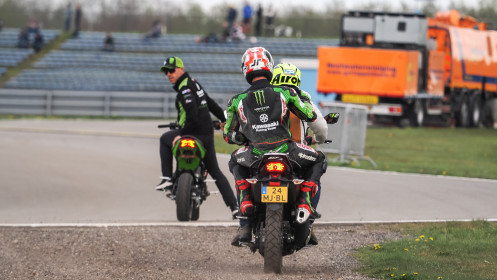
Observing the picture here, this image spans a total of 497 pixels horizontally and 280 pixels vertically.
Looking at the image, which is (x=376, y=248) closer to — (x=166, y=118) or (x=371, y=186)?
(x=371, y=186)

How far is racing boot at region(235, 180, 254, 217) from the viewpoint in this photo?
8133 mm

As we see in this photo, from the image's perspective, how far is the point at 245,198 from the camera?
8172 millimetres

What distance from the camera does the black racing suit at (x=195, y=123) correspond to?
37.8 feet

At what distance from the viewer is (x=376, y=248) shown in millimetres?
9312

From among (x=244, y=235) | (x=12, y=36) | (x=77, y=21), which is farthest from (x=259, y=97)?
(x=77, y=21)

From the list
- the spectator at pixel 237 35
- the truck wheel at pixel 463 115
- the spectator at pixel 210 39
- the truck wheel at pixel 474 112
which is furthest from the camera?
the spectator at pixel 210 39

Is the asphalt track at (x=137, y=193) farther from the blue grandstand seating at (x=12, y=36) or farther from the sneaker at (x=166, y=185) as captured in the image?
the blue grandstand seating at (x=12, y=36)

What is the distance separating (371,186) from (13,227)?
625cm

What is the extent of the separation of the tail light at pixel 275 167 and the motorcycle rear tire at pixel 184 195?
11.9 ft

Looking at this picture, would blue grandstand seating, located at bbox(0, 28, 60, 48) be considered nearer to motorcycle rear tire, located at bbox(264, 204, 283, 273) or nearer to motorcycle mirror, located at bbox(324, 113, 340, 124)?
motorcycle mirror, located at bbox(324, 113, 340, 124)

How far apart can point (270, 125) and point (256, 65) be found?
53cm

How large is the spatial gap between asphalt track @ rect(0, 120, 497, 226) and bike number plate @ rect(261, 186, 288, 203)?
3.35m

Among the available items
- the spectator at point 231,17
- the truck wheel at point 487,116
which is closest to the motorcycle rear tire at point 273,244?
the truck wheel at point 487,116

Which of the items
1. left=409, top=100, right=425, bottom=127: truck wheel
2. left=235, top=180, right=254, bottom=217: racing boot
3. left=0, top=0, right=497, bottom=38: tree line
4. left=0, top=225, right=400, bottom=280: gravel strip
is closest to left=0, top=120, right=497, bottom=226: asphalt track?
left=0, top=225, right=400, bottom=280: gravel strip
